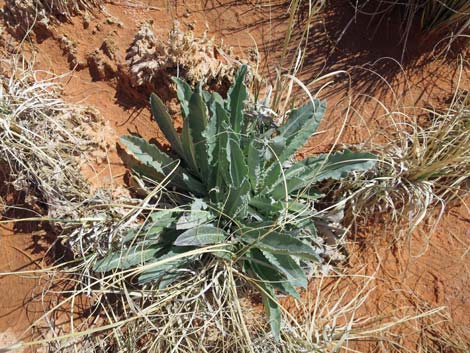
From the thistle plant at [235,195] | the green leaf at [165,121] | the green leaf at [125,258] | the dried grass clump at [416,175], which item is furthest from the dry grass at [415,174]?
the green leaf at [125,258]

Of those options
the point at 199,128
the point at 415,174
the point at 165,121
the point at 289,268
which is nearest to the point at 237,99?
the point at 199,128

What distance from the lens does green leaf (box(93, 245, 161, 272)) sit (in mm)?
1558

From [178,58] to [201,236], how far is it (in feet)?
2.78

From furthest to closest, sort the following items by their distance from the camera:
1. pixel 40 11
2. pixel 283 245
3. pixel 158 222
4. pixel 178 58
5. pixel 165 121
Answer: pixel 40 11 < pixel 178 58 < pixel 165 121 < pixel 158 222 < pixel 283 245

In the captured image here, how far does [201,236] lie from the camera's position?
1522 millimetres

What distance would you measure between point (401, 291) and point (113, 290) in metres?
1.25

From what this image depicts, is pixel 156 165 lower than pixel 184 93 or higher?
lower

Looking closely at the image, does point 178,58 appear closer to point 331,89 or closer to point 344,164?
point 331,89

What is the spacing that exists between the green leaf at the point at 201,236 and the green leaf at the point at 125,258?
0.17 meters

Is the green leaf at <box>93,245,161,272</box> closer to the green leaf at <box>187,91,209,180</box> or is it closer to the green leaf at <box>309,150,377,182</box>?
the green leaf at <box>187,91,209,180</box>

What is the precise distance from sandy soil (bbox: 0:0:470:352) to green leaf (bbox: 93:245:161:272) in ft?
1.34

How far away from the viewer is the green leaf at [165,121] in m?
1.68

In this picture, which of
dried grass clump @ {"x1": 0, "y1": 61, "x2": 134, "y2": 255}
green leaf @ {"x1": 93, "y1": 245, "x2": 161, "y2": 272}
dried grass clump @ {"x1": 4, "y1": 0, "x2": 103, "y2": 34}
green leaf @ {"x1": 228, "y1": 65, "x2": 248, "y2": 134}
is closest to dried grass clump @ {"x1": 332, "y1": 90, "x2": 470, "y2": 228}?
green leaf @ {"x1": 228, "y1": 65, "x2": 248, "y2": 134}

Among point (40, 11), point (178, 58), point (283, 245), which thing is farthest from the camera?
point (40, 11)
